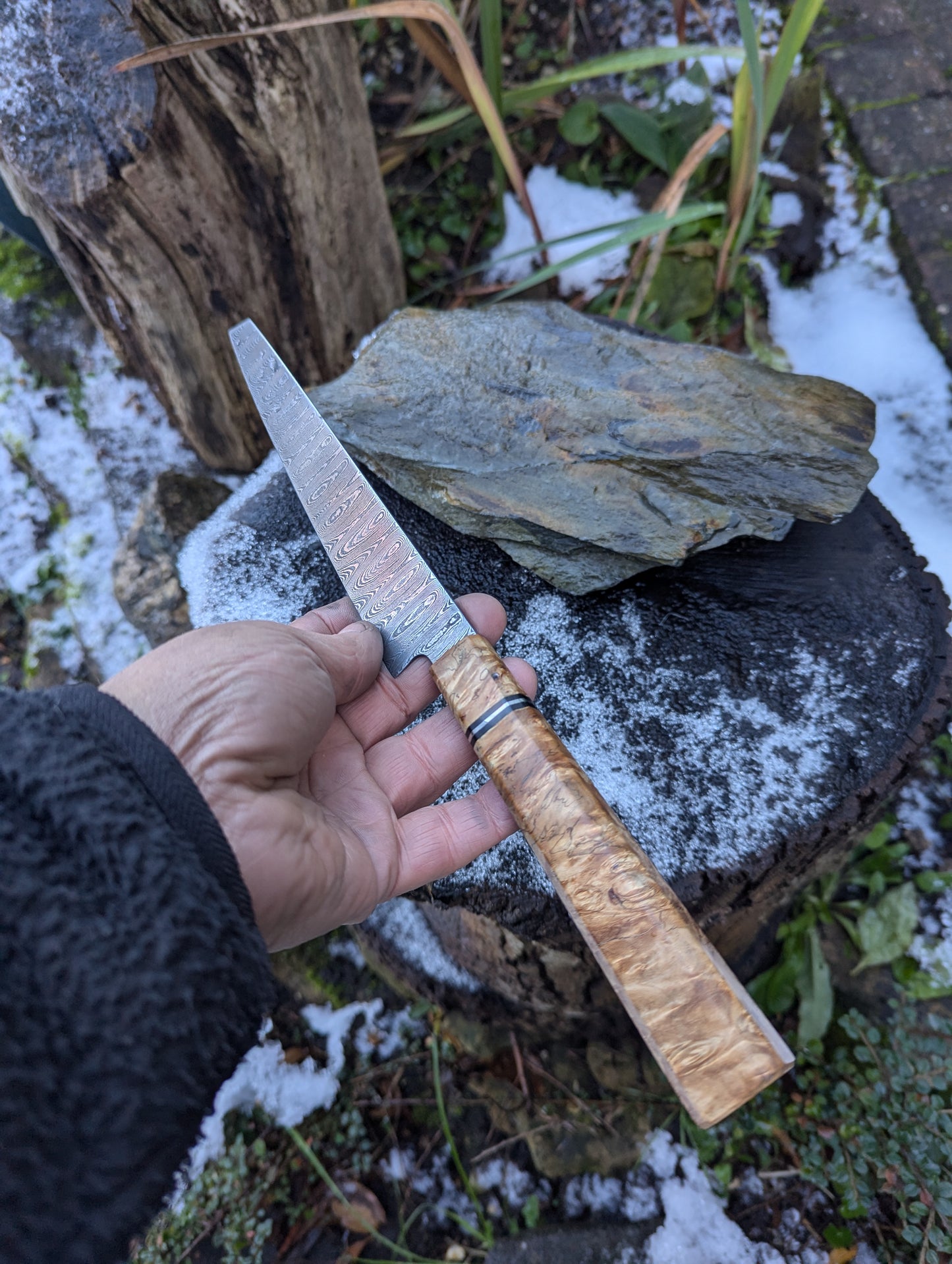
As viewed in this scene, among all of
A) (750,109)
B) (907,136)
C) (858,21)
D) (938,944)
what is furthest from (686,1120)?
(858,21)

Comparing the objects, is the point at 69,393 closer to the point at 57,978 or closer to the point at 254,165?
the point at 254,165

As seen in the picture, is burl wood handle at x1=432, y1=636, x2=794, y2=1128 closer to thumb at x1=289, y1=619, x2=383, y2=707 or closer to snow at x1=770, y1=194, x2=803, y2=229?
thumb at x1=289, y1=619, x2=383, y2=707

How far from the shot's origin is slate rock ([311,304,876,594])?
1.32 metres

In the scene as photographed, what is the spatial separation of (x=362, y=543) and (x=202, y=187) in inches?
41.2

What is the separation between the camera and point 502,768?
1.11 meters

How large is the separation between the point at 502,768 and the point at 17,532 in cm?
227

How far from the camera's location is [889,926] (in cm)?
184

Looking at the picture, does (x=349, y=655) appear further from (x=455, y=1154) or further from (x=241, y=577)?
(x=455, y=1154)

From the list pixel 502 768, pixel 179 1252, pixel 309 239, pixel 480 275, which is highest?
pixel 309 239

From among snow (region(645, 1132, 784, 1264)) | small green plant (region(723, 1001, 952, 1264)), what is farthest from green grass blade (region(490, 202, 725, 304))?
snow (region(645, 1132, 784, 1264))

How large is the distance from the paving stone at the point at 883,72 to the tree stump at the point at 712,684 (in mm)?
2011

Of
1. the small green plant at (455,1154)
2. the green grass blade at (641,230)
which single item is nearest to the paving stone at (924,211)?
the green grass blade at (641,230)

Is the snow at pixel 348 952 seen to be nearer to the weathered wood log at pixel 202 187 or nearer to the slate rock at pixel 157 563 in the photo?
the slate rock at pixel 157 563

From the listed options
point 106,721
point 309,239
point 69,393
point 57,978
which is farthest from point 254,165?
point 57,978
